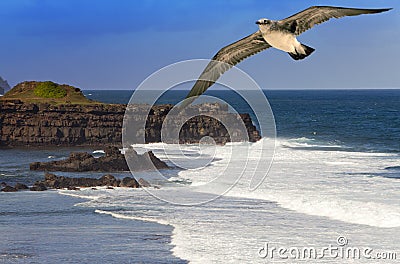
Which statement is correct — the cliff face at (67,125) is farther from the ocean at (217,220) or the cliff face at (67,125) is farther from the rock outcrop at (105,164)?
the rock outcrop at (105,164)

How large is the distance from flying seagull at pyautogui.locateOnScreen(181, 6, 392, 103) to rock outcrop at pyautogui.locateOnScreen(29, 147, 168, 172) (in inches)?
1024

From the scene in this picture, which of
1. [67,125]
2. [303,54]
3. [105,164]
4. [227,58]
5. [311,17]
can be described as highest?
[67,125]

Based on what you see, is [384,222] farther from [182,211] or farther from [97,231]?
[97,231]

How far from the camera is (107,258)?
16.2m

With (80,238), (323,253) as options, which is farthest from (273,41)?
(80,238)

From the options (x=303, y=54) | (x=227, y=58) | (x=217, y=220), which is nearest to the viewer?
(x=303, y=54)

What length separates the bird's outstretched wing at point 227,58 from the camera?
30.3 feet

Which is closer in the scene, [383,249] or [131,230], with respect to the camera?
[383,249]

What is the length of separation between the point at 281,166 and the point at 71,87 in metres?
31.1

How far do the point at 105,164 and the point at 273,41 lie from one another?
28.2 meters

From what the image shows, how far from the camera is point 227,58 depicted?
9.58 metres

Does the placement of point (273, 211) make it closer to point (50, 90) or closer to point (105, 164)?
point (105, 164)

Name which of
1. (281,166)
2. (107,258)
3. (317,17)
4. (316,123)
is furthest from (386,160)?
(316,123)

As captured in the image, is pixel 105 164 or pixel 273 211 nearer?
pixel 273 211
